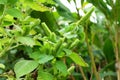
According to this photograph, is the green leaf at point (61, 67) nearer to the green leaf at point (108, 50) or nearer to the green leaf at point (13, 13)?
the green leaf at point (13, 13)

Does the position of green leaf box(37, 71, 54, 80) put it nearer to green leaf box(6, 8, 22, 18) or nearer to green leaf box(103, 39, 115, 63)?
green leaf box(6, 8, 22, 18)

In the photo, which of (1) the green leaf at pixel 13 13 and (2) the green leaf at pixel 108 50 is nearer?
(1) the green leaf at pixel 13 13

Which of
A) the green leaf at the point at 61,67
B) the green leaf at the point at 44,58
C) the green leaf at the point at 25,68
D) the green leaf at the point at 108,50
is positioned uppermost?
the green leaf at the point at 44,58

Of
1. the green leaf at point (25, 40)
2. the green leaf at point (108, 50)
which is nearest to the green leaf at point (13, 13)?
the green leaf at point (25, 40)

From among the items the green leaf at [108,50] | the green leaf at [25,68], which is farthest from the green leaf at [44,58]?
the green leaf at [108,50]

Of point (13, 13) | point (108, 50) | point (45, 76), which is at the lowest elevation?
point (108, 50)

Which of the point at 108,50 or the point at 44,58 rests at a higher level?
the point at 44,58

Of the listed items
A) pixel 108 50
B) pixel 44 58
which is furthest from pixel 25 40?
pixel 108 50

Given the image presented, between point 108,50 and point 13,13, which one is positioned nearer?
point 13,13

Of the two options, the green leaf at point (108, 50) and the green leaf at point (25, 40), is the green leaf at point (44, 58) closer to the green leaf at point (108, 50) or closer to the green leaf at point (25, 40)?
the green leaf at point (25, 40)

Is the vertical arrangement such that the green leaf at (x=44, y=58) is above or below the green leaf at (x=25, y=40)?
below

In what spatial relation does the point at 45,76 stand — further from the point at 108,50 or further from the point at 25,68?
the point at 108,50
